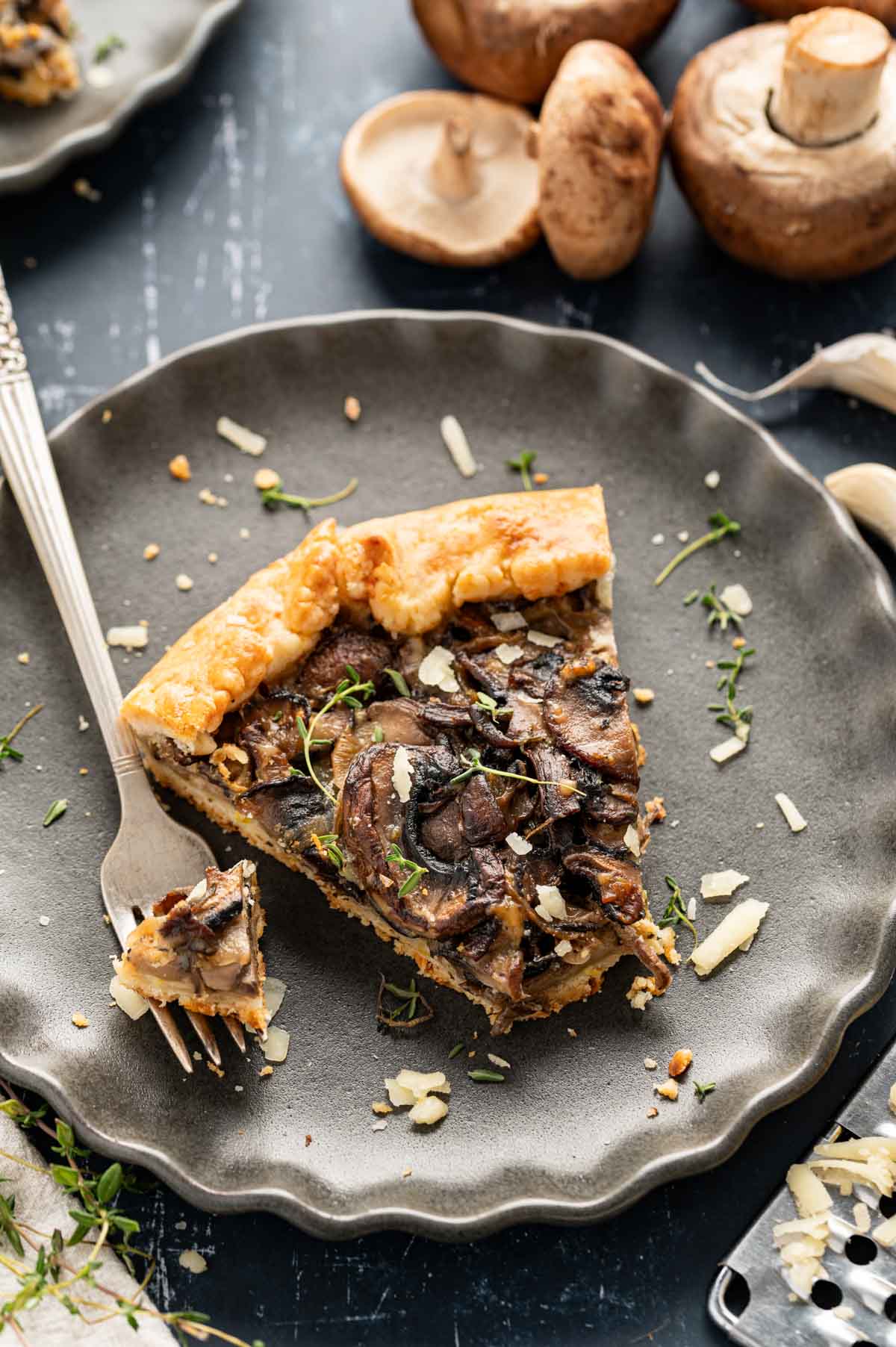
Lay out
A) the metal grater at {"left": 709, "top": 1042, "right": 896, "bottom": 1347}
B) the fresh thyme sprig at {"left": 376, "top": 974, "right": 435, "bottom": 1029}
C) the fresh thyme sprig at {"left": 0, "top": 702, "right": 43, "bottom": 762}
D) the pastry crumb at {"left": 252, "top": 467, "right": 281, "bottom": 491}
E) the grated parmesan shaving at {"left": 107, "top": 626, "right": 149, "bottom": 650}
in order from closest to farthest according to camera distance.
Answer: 1. the metal grater at {"left": 709, "top": 1042, "right": 896, "bottom": 1347}
2. the fresh thyme sprig at {"left": 376, "top": 974, "right": 435, "bottom": 1029}
3. the fresh thyme sprig at {"left": 0, "top": 702, "right": 43, "bottom": 762}
4. the grated parmesan shaving at {"left": 107, "top": 626, "right": 149, "bottom": 650}
5. the pastry crumb at {"left": 252, "top": 467, "right": 281, "bottom": 491}

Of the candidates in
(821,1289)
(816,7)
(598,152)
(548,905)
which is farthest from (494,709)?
(816,7)

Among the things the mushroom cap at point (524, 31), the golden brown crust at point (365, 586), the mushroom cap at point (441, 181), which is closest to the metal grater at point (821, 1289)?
the golden brown crust at point (365, 586)

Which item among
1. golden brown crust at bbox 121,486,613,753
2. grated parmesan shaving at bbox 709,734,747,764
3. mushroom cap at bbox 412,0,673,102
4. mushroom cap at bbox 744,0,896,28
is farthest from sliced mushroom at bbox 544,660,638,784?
mushroom cap at bbox 744,0,896,28

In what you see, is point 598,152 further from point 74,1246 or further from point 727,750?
point 74,1246

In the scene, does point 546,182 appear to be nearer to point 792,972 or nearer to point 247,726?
point 247,726

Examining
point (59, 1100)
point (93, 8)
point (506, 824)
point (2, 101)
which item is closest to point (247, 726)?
point (506, 824)

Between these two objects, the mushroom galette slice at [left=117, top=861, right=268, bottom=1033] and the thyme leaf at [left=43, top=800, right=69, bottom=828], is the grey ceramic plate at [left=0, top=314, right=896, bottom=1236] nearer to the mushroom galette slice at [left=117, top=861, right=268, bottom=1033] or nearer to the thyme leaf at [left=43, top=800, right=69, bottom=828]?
the thyme leaf at [left=43, top=800, right=69, bottom=828]

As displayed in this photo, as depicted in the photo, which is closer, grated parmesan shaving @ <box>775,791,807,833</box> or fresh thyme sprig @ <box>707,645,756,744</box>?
grated parmesan shaving @ <box>775,791,807,833</box>
